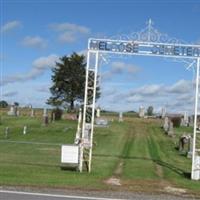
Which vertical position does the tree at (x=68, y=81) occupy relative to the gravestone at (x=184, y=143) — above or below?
above

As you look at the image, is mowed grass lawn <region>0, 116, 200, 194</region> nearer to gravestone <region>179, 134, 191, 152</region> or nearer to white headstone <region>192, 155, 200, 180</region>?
white headstone <region>192, 155, 200, 180</region>

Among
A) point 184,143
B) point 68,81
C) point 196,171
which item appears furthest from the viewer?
point 68,81

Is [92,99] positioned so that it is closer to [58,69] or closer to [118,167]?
[118,167]

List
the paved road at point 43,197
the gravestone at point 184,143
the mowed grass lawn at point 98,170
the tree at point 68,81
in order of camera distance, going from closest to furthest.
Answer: the paved road at point 43,197
the mowed grass lawn at point 98,170
the gravestone at point 184,143
the tree at point 68,81

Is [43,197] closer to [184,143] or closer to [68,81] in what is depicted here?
[184,143]

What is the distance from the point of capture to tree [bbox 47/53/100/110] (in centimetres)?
7175

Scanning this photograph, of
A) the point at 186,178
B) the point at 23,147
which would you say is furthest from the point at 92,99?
the point at 23,147

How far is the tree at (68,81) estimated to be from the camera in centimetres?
7175

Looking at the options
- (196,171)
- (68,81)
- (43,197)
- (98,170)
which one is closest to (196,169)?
(196,171)

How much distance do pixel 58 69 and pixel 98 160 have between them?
51.8m

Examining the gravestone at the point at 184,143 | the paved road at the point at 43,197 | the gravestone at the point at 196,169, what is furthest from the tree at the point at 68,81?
the paved road at the point at 43,197

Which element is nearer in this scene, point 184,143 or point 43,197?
point 43,197

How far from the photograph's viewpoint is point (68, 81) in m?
72.2

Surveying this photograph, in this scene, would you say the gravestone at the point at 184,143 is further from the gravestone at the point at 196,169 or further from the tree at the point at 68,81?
the tree at the point at 68,81
